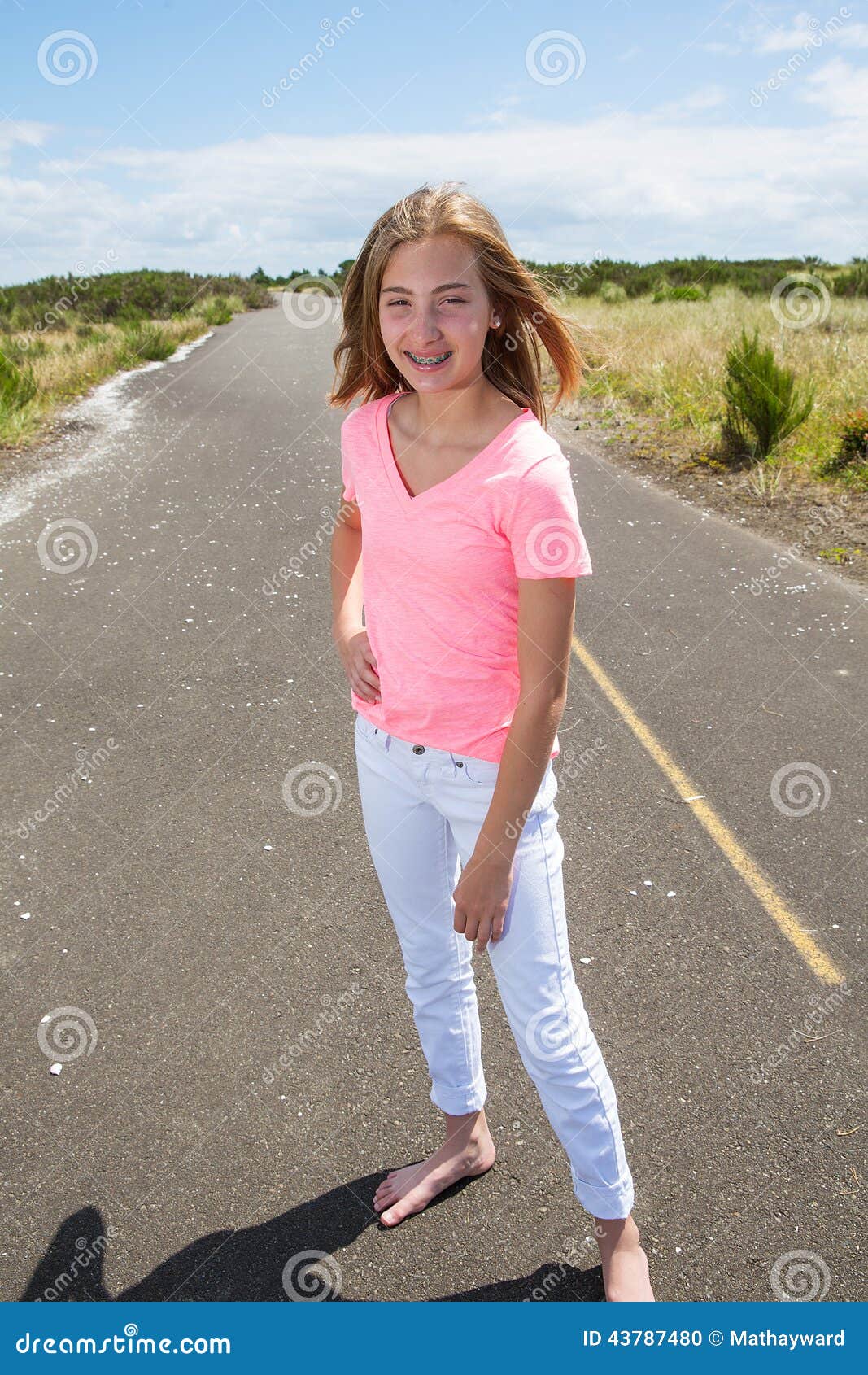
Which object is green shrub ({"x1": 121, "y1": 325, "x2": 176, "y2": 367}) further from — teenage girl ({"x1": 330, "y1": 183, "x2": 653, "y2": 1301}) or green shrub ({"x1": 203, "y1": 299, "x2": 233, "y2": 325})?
teenage girl ({"x1": 330, "y1": 183, "x2": 653, "y2": 1301})

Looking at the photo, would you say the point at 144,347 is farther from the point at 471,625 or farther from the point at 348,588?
the point at 471,625

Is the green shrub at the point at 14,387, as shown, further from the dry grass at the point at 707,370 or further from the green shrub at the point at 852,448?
the green shrub at the point at 852,448

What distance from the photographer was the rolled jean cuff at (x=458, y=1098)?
2572mm

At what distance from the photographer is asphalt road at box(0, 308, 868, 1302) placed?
102 inches

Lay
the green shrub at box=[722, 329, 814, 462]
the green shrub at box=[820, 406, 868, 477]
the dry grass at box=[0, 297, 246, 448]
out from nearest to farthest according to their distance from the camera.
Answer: the green shrub at box=[820, 406, 868, 477]
the green shrub at box=[722, 329, 814, 462]
the dry grass at box=[0, 297, 246, 448]

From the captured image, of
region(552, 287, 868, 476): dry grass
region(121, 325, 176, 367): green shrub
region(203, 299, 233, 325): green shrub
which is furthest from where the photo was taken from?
region(203, 299, 233, 325): green shrub

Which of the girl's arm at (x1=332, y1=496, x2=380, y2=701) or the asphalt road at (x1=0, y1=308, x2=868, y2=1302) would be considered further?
the asphalt road at (x1=0, y1=308, x2=868, y2=1302)

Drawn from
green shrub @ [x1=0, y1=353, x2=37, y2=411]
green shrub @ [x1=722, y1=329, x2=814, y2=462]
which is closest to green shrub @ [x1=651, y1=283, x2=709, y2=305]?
green shrub @ [x1=722, y1=329, x2=814, y2=462]

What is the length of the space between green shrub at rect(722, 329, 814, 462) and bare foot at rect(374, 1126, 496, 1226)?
30.3ft

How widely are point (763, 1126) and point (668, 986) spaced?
2.10 ft

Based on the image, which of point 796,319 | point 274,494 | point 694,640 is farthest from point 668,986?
point 796,319

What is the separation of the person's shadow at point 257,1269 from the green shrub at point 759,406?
9486 mm

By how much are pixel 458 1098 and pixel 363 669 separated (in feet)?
3.97

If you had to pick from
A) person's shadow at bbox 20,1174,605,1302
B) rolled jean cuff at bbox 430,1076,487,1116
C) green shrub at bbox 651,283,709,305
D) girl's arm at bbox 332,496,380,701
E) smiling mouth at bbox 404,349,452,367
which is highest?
green shrub at bbox 651,283,709,305
